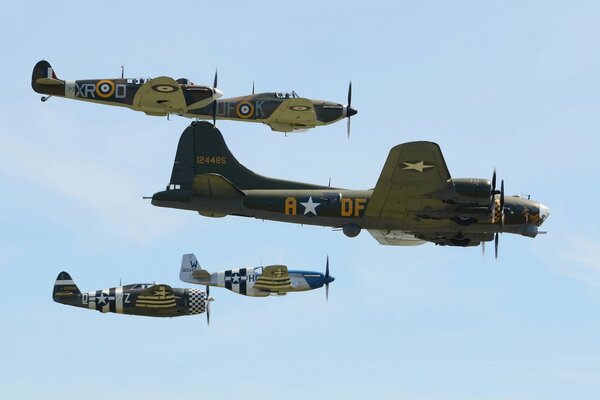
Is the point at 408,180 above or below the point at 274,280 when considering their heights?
above

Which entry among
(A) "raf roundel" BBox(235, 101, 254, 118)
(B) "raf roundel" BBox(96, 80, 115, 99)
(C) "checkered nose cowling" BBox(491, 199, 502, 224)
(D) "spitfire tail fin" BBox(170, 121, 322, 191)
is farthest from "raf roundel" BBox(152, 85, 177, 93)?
(C) "checkered nose cowling" BBox(491, 199, 502, 224)

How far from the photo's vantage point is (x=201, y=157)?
178 feet

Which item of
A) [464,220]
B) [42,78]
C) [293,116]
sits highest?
[42,78]

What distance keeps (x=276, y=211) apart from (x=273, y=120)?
10535mm

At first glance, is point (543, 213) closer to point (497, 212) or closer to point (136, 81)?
point (497, 212)

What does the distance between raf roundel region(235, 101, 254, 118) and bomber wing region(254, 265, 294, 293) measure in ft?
39.4

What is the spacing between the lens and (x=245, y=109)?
2356 inches

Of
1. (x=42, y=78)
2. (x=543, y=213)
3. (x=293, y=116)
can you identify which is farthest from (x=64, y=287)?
(x=543, y=213)

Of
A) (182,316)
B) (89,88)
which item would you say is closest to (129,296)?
(182,316)

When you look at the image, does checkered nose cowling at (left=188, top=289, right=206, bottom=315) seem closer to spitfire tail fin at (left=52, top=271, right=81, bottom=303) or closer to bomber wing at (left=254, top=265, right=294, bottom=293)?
bomber wing at (left=254, top=265, right=294, bottom=293)

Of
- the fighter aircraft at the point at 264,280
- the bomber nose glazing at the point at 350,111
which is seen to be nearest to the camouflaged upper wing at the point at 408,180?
the bomber nose glazing at the point at 350,111

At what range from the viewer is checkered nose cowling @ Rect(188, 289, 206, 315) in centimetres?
7356

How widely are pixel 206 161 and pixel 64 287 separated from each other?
2592cm

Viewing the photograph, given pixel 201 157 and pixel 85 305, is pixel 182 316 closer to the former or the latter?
pixel 85 305
